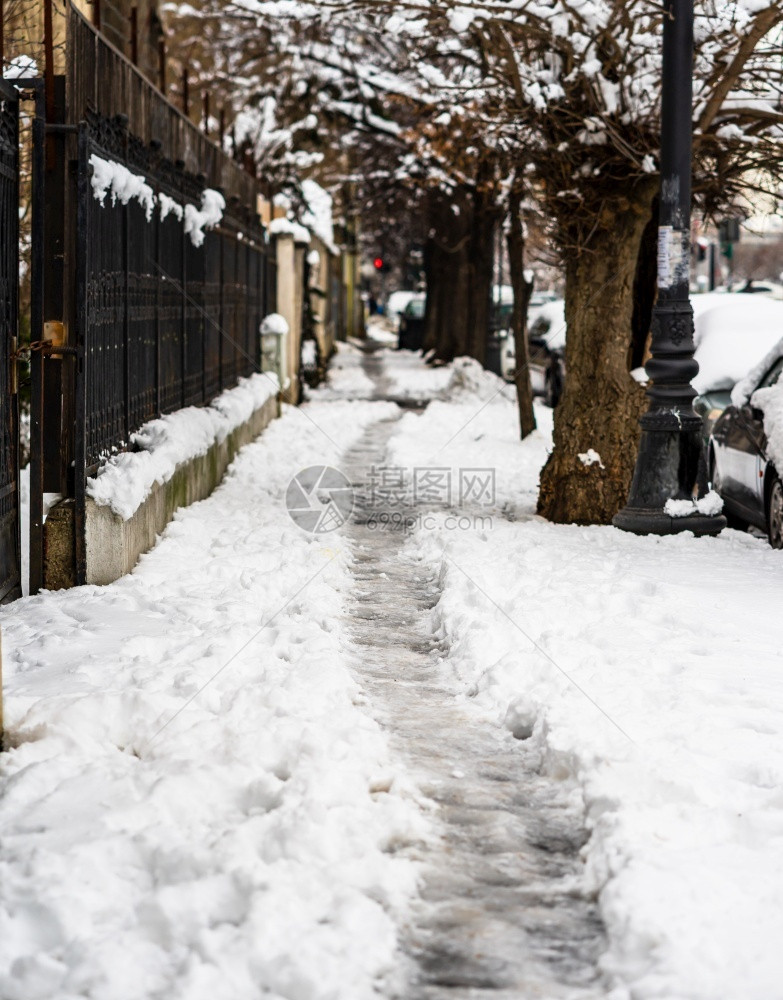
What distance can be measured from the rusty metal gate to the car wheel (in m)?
5.17

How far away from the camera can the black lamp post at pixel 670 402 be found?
31.6 ft

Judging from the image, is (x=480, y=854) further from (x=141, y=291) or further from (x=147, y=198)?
(x=147, y=198)

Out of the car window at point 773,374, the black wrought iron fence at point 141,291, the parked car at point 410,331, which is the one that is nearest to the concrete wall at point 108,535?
the black wrought iron fence at point 141,291

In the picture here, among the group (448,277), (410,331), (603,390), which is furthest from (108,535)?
(410,331)

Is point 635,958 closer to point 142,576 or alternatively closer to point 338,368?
point 142,576

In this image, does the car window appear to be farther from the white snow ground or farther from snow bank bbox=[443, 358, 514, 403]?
snow bank bbox=[443, 358, 514, 403]

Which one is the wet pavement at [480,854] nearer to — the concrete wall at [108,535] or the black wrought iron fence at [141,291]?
the concrete wall at [108,535]

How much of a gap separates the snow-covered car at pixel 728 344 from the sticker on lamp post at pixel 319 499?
10.9 ft

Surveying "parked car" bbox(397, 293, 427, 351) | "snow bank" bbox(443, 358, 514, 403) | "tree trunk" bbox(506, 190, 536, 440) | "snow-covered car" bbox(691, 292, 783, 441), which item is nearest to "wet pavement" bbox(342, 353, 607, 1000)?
"snow-covered car" bbox(691, 292, 783, 441)

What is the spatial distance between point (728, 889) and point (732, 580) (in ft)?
14.9

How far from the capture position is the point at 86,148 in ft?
25.1

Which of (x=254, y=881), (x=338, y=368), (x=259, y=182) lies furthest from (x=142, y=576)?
(x=338, y=368)

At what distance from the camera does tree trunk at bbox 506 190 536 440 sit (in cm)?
1714

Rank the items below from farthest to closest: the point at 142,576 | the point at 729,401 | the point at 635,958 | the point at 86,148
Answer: the point at 729,401 → the point at 142,576 → the point at 86,148 → the point at 635,958
